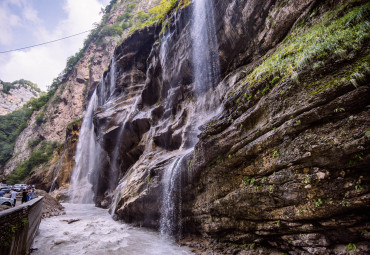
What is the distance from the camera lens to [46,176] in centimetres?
3925

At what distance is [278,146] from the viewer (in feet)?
20.2

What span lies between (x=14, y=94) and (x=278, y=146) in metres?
129

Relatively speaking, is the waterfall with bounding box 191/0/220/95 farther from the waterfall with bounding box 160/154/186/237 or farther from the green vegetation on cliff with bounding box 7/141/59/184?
the green vegetation on cliff with bounding box 7/141/59/184

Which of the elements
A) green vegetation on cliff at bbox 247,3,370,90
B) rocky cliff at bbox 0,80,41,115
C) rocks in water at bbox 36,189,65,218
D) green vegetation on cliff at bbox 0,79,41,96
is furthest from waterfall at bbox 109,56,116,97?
green vegetation on cliff at bbox 0,79,41,96

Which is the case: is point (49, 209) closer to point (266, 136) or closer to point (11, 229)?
point (11, 229)

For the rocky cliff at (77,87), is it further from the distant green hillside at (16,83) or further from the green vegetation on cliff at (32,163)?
the distant green hillside at (16,83)

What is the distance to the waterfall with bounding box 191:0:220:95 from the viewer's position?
15.5 metres

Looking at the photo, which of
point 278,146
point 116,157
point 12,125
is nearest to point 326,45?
point 278,146

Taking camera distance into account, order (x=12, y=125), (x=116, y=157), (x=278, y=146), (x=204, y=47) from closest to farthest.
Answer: (x=278, y=146)
(x=204, y=47)
(x=116, y=157)
(x=12, y=125)

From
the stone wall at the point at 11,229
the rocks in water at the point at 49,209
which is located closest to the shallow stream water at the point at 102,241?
the stone wall at the point at 11,229

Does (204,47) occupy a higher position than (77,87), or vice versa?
(77,87)

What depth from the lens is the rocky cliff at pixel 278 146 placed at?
4875mm

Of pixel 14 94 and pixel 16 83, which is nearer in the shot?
pixel 14 94

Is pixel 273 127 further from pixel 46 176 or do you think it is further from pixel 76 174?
pixel 46 176
